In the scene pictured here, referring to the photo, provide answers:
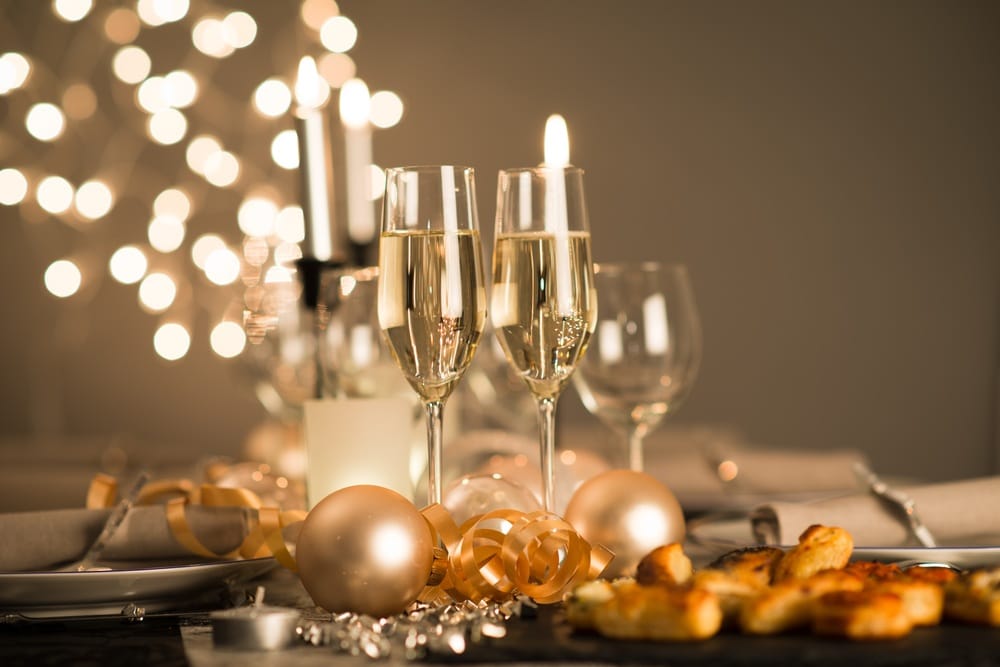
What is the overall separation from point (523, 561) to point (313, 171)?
0.50 meters

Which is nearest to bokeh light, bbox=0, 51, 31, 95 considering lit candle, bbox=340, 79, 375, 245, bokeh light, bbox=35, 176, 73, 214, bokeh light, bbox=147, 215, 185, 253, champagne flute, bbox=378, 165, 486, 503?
bokeh light, bbox=35, 176, 73, 214

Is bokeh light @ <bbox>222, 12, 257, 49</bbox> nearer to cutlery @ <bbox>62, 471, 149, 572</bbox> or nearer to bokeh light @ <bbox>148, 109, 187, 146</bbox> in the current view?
bokeh light @ <bbox>148, 109, 187, 146</bbox>

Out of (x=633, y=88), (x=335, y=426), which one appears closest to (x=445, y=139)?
(x=633, y=88)

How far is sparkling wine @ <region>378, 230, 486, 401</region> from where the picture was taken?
74 cm

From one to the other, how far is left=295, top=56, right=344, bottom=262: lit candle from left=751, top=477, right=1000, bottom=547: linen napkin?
474 millimetres

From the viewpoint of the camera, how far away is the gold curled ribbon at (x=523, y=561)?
702mm

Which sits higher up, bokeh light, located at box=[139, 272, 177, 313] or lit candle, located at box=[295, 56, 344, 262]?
bokeh light, located at box=[139, 272, 177, 313]

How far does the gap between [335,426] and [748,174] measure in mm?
3343

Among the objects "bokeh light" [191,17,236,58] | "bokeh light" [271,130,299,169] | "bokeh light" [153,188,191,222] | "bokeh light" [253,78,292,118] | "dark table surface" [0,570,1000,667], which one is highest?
"bokeh light" [191,17,236,58]

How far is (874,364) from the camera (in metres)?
3.91

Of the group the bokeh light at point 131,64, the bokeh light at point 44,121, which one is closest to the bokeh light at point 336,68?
the bokeh light at point 131,64

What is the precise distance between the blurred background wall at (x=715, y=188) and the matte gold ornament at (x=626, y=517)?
9.77 ft

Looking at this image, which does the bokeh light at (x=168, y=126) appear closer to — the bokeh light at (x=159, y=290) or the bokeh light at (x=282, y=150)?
the bokeh light at (x=282, y=150)

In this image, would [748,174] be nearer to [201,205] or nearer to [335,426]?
[201,205]
